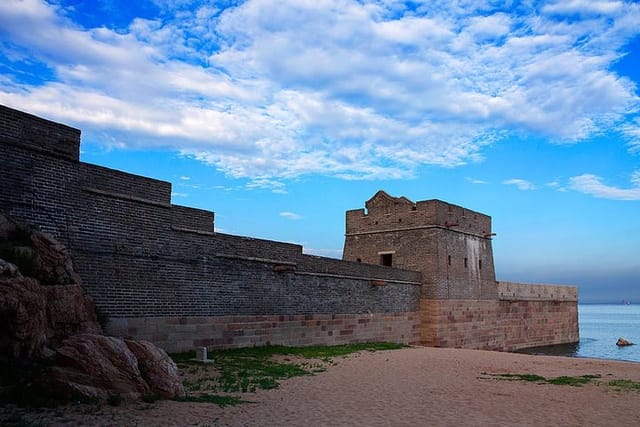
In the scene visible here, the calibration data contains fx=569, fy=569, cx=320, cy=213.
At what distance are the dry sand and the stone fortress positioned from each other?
3839mm

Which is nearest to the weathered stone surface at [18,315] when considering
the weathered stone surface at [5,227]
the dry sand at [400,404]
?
the dry sand at [400,404]

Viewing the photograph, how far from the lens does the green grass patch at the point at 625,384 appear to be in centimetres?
1272

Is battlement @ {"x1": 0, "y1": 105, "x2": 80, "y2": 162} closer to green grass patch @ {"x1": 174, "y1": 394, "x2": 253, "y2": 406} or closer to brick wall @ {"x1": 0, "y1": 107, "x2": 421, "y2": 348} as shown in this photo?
brick wall @ {"x1": 0, "y1": 107, "x2": 421, "y2": 348}

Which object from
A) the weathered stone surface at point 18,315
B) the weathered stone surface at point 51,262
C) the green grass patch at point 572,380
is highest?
the weathered stone surface at point 51,262

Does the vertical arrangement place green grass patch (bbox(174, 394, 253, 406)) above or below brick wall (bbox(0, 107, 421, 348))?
below

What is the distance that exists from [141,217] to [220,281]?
3.27m

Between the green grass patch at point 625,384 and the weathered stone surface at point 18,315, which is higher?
the weathered stone surface at point 18,315

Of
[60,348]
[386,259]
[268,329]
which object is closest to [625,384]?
[268,329]

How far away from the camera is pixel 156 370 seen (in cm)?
909

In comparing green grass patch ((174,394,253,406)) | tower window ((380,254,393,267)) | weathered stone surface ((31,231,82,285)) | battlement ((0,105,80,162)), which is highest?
battlement ((0,105,80,162))

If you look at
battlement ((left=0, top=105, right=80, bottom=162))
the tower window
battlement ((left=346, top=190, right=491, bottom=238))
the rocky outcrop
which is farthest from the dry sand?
the tower window

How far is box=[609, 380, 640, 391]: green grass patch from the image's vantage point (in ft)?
41.7

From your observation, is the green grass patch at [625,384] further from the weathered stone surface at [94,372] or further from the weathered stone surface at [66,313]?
the weathered stone surface at [66,313]

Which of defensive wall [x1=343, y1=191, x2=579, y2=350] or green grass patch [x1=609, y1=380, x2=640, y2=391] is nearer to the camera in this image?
green grass patch [x1=609, y1=380, x2=640, y2=391]
